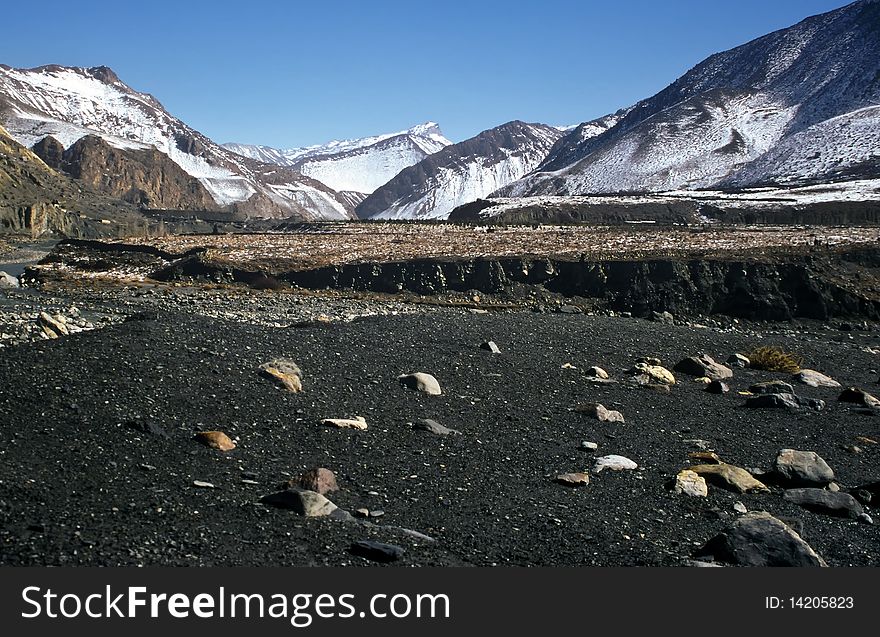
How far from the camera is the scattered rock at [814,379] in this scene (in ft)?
54.6

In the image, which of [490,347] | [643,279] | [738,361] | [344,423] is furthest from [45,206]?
[344,423]

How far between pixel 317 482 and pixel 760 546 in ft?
13.6

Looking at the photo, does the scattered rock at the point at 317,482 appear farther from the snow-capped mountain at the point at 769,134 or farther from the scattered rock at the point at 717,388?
the snow-capped mountain at the point at 769,134

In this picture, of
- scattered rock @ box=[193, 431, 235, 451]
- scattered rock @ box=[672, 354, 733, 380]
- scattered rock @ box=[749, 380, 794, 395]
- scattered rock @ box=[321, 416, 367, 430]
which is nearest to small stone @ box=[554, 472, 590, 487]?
scattered rock @ box=[321, 416, 367, 430]

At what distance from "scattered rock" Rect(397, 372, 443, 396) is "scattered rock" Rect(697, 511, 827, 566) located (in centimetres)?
631

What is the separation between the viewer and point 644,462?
33.4 ft

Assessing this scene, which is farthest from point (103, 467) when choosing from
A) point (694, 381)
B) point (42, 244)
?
point (42, 244)

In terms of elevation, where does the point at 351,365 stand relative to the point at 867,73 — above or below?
below

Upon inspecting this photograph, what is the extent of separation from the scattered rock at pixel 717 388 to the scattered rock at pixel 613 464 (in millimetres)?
5755

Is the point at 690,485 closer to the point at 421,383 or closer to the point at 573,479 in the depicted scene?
the point at 573,479

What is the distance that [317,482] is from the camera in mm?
7926

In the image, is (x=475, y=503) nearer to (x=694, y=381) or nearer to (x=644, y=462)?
(x=644, y=462)

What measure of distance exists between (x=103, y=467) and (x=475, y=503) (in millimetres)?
3669

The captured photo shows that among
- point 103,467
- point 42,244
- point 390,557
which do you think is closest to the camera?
point 390,557
